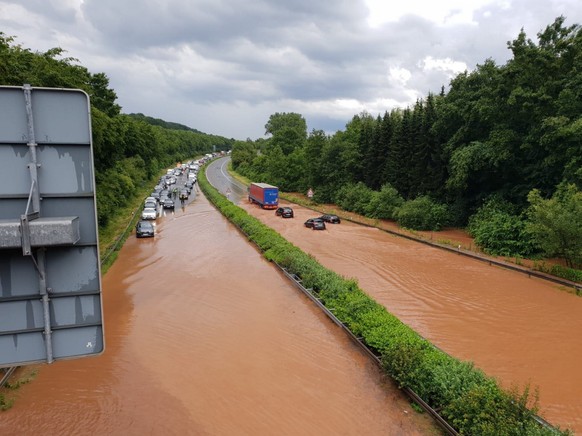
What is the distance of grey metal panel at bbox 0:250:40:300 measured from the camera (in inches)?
125

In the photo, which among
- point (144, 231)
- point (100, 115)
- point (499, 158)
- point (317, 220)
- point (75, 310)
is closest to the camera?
point (75, 310)

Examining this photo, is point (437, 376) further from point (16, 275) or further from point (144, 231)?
point (144, 231)

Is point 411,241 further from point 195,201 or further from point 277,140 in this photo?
point 277,140

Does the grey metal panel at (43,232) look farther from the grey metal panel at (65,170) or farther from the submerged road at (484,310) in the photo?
the submerged road at (484,310)

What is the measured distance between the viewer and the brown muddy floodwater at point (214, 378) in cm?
993

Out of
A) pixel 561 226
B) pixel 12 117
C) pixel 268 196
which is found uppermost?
pixel 12 117

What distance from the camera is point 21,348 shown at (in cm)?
339

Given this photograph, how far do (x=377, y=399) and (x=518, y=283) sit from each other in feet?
47.6

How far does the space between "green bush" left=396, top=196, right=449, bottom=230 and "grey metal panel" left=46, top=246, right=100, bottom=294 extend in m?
35.8

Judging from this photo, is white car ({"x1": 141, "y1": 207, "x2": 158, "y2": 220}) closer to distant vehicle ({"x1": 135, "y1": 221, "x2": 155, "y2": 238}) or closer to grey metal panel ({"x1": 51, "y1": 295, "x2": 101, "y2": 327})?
distant vehicle ({"x1": 135, "y1": 221, "x2": 155, "y2": 238})

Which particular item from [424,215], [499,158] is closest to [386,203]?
[424,215]

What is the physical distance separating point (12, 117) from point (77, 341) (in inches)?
76.9

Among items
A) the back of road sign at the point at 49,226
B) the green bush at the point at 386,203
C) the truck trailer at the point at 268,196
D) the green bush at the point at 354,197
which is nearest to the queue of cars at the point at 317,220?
the green bush at the point at 386,203

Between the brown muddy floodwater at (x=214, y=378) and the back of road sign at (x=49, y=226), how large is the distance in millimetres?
7342
